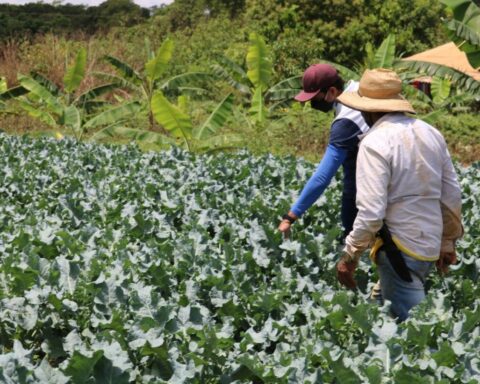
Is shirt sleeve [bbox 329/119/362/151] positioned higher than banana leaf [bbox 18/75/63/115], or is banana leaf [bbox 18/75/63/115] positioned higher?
shirt sleeve [bbox 329/119/362/151]

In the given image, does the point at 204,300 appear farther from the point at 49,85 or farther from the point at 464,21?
the point at 49,85

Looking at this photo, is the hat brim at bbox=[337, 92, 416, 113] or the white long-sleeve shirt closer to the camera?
the white long-sleeve shirt

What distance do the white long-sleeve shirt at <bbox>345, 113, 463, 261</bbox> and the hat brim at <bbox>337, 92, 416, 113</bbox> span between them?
0.24 ft

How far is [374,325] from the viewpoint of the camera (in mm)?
3633

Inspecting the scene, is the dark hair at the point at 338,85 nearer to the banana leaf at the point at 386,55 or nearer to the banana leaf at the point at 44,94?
the banana leaf at the point at 44,94

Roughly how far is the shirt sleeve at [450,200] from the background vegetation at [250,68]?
9.36 metres

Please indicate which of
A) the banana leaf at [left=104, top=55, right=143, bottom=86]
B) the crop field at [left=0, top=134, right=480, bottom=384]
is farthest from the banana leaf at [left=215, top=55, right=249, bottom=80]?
the crop field at [left=0, top=134, right=480, bottom=384]

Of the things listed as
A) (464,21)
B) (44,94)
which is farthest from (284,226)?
(44,94)

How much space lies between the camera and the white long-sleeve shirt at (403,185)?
3930mm

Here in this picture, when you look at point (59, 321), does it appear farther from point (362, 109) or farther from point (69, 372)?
point (362, 109)

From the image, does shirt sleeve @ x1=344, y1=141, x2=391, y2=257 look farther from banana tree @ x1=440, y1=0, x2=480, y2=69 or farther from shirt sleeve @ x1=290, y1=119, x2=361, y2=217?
banana tree @ x1=440, y1=0, x2=480, y2=69

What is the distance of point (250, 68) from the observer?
54.2 feet

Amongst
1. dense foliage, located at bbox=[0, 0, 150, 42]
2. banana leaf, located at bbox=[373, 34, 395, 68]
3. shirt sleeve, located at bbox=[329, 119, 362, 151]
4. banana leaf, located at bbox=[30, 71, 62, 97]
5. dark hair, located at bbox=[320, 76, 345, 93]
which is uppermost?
dark hair, located at bbox=[320, 76, 345, 93]

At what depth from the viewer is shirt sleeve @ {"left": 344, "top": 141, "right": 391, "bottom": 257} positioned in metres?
3.90
